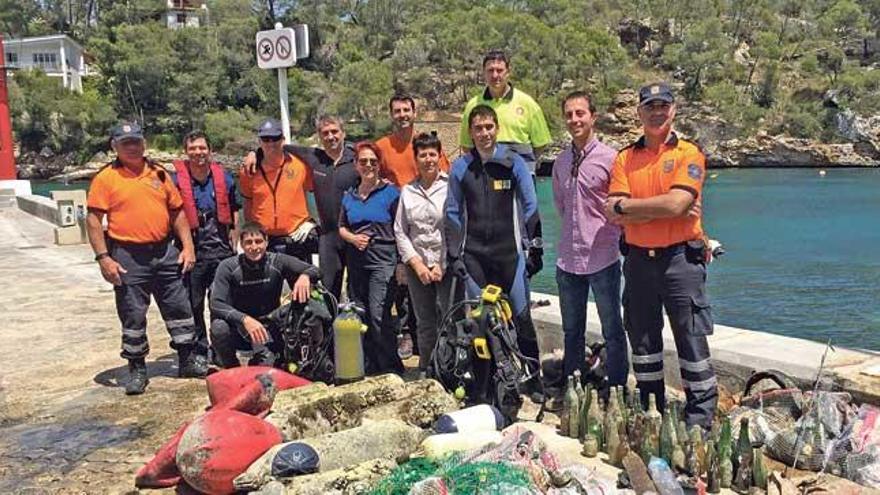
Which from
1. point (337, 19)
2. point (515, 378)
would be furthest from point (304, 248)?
point (337, 19)

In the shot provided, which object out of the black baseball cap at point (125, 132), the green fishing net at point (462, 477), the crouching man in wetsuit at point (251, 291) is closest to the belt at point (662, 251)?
the green fishing net at point (462, 477)

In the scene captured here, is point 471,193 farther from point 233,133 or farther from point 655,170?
point 233,133

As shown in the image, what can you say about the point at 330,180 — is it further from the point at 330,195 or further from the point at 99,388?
the point at 99,388

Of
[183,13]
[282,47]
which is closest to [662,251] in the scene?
[282,47]

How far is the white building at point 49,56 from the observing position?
2576 inches

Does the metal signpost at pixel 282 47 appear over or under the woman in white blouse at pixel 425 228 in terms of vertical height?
over

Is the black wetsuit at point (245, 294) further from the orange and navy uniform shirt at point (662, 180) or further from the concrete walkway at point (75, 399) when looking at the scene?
the orange and navy uniform shirt at point (662, 180)

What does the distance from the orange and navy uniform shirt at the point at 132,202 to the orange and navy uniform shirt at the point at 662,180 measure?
9.56 ft

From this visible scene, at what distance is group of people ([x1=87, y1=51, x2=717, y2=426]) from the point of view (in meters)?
3.73

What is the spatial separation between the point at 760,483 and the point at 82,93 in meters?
70.0

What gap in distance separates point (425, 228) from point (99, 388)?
2574mm

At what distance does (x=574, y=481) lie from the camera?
3.19 meters

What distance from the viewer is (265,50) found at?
7.93m

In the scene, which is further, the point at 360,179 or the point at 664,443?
the point at 360,179
